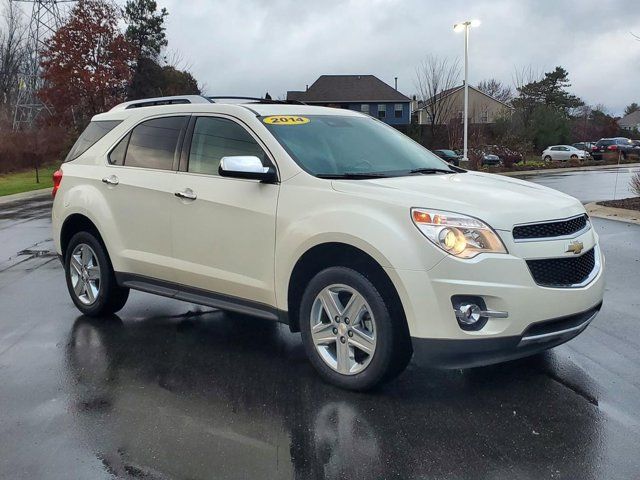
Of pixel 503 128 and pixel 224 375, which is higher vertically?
pixel 503 128

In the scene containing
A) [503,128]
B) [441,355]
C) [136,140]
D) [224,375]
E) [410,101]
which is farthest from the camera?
[410,101]

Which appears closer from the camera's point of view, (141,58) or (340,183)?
(340,183)

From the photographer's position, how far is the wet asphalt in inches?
128

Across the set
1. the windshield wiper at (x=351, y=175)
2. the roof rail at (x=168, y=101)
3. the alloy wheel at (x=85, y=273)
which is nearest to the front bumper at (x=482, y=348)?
the windshield wiper at (x=351, y=175)

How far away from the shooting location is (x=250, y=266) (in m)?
4.58

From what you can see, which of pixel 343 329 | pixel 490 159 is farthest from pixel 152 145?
pixel 490 159

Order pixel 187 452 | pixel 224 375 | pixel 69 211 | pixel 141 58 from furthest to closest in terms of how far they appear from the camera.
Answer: pixel 141 58
pixel 69 211
pixel 224 375
pixel 187 452

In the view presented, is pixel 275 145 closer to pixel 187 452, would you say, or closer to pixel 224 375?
pixel 224 375

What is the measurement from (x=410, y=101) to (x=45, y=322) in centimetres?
6995

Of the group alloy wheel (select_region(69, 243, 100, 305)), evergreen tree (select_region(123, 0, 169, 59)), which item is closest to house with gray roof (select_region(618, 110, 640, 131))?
evergreen tree (select_region(123, 0, 169, 59))

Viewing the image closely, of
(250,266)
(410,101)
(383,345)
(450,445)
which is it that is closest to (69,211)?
(250,266)

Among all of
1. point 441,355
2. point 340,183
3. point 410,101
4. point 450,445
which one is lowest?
point 450,445

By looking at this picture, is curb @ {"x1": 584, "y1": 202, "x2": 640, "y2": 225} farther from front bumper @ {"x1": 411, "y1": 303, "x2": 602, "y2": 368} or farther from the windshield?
front bumper @ {"x1": 411, "y1": 303, "x2": 602, "y2": 368}

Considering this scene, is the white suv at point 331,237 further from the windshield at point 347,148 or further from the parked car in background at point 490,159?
the parked car in background at point 490,159
